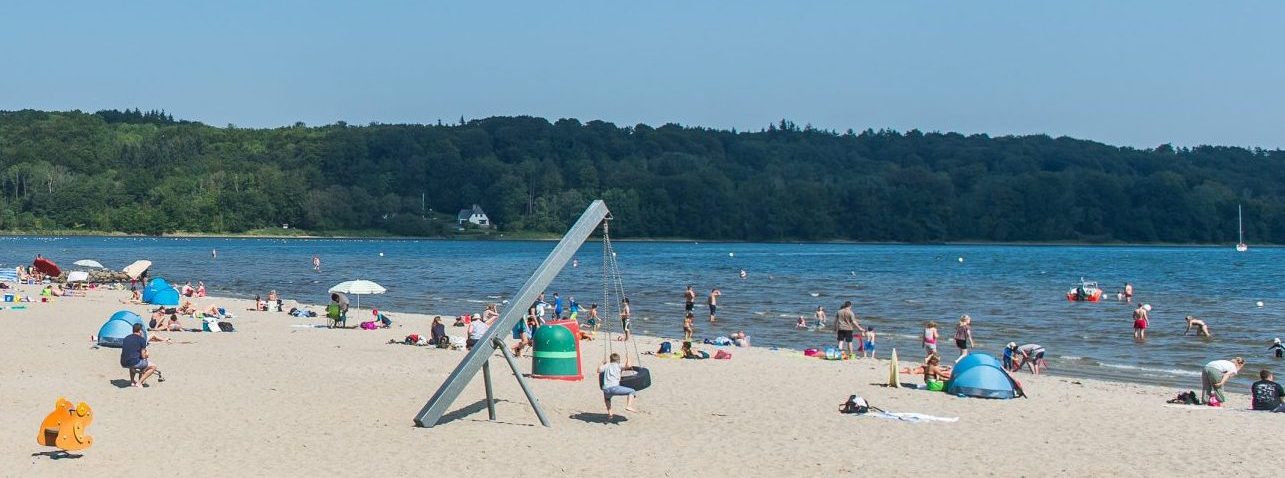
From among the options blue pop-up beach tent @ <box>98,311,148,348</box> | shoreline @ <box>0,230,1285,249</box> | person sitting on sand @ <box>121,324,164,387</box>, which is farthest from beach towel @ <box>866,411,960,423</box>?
shoreline @ <box>0,230,1285,249</box>

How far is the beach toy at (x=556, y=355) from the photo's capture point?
18.8 meters

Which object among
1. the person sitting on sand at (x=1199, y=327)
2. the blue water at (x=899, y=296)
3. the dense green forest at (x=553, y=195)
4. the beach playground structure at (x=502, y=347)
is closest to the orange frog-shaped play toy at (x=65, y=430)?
the beach playground structure at (x=502, y=347)

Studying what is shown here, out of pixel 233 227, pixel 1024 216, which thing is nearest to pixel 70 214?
pixel 233 227

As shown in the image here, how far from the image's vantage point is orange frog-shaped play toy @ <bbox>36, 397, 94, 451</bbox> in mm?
12109

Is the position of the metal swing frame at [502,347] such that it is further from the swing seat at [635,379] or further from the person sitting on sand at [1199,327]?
the person sitting on sand at [1199,327]

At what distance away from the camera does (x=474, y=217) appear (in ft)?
594

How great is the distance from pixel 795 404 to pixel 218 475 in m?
8.21

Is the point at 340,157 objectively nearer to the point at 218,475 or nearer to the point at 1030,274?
the point at 1030,274

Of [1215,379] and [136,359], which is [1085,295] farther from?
[136,359]

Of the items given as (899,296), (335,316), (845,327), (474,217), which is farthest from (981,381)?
(474,217)

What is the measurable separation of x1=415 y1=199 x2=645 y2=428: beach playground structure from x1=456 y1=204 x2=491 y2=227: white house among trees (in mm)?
167069

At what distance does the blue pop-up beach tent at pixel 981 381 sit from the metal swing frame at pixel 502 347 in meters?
6.52

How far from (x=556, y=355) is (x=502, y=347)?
484 cm

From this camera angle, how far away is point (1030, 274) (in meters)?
75.1
